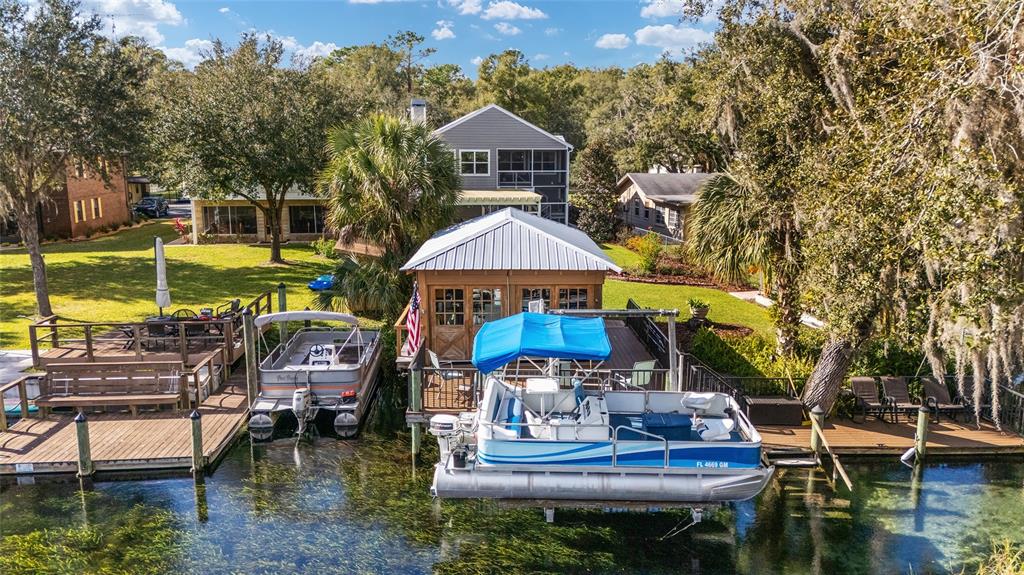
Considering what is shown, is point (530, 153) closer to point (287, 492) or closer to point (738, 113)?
point (738, 113)

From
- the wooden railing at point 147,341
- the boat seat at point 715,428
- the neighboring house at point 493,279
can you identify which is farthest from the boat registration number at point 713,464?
the wooden railing at point 147,341

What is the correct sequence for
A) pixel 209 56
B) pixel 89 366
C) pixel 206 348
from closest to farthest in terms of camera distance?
1. pixel 89 366
2. pixel 206 348
3. pixel 209 56

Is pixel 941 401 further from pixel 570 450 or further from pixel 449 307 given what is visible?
pixel 449 307

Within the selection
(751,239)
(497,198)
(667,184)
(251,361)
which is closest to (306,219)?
(497,198)

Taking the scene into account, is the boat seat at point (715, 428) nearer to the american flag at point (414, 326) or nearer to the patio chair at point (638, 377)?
the patio chair at point (638, 377)

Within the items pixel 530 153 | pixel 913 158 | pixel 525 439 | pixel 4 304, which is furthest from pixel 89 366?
pixel 530 153

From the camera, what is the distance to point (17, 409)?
578 inches

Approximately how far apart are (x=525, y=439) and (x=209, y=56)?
86.6ft

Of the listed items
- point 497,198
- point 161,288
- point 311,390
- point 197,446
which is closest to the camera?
point 197,446

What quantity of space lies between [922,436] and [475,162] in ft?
87.4

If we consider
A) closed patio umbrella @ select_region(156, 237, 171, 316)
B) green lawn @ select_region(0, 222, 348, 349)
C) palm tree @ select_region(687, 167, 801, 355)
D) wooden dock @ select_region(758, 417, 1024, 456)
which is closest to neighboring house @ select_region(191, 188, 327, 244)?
green lawn @ select_region(0, 222, 348, 349)

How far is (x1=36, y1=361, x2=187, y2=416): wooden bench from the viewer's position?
14.1 meters

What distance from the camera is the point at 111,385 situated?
1434 cm

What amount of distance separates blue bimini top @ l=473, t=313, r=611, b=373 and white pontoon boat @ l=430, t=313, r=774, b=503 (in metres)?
0.02
